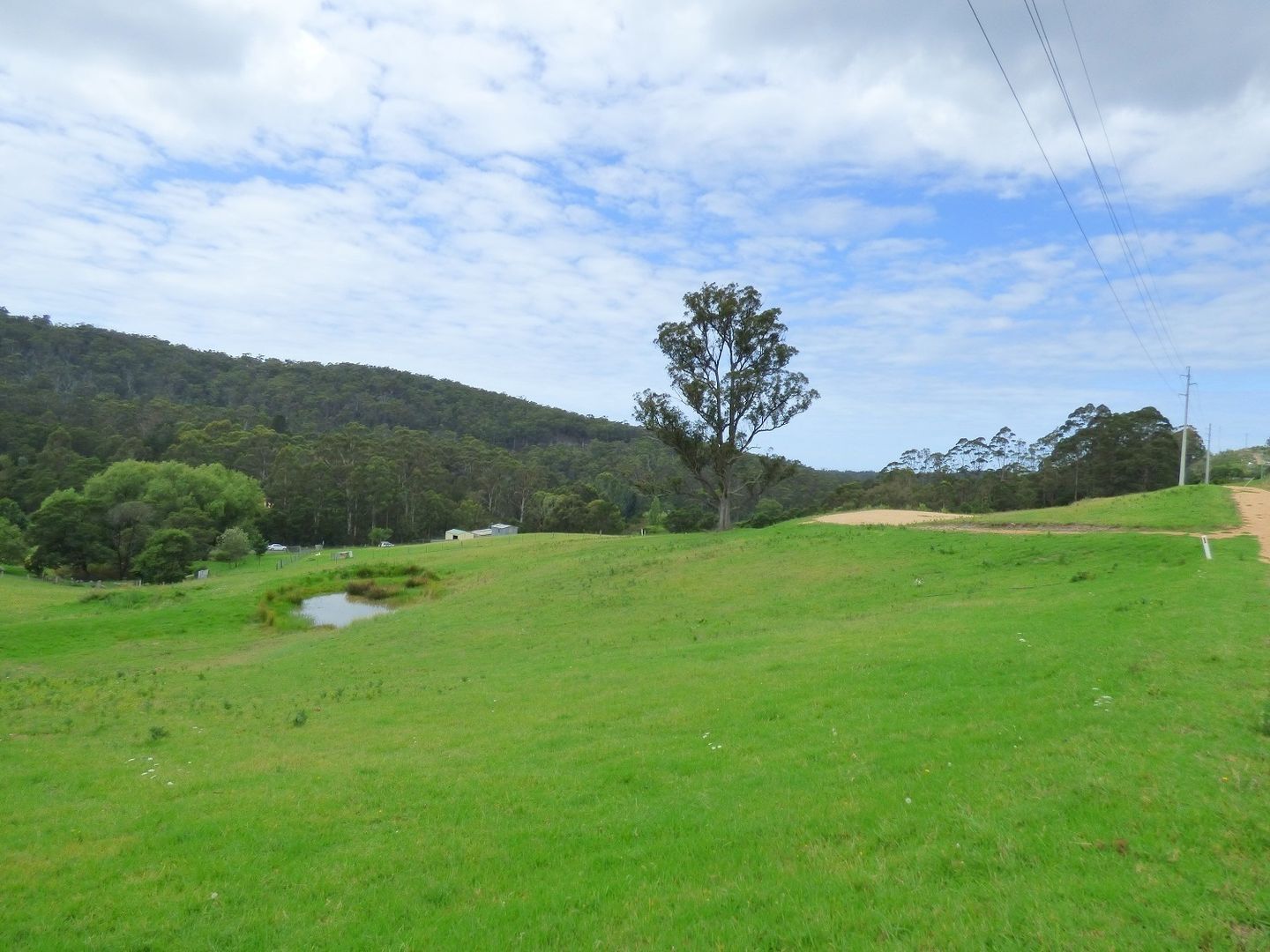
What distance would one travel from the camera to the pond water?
35.2 metres

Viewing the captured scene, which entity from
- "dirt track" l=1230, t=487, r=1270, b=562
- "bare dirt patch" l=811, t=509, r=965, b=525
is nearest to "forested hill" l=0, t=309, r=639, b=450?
"bare dirt patch" l=811, t=509, r=965, b=525

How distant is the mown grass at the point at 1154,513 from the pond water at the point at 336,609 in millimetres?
28093

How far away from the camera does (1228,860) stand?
17.9 feet

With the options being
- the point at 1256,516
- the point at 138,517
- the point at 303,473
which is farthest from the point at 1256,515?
the point at 303,473

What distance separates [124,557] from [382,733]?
233 feet

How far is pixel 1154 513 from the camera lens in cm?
3009

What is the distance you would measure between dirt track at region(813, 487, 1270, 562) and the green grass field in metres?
5.70

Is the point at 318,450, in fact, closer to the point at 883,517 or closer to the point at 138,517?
the point at 138,517

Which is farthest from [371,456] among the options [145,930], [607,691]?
[145,930]

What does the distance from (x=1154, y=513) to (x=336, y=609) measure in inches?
1393

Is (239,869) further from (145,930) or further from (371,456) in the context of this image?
(371,456)

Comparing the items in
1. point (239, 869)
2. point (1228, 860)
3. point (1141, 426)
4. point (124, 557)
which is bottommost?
point (124, 557)

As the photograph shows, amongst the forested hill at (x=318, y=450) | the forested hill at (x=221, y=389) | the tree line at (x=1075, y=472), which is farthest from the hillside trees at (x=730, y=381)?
the forested hill at (x=221, y=389)

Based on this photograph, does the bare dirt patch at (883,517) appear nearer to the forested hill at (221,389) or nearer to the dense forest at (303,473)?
the dense forest at (303,473)
